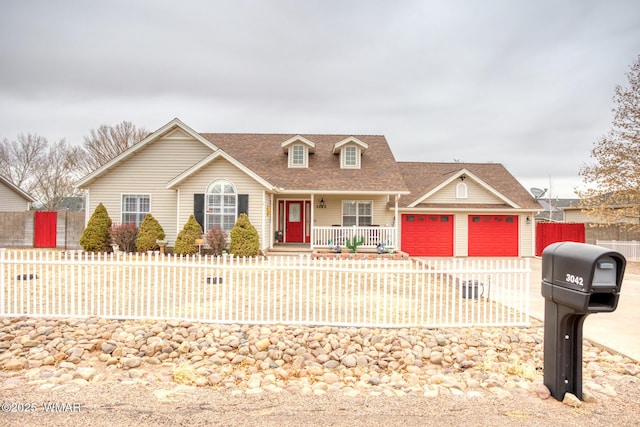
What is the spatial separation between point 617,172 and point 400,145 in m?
18.5

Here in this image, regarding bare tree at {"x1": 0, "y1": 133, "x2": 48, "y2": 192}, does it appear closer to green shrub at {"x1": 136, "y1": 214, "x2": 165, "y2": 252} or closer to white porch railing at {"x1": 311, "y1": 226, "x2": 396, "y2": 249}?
green shrub at {"x1": 136, "y1": 214, "x2": 165, "y2": 252}

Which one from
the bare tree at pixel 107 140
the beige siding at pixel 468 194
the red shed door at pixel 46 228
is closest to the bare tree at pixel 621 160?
the beige siding at pixel 468 194

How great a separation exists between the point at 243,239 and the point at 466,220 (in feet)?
34.2

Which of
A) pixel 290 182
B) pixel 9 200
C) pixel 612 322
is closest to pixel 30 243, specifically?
pixel 9 200

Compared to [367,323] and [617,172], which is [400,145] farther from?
[367,323]

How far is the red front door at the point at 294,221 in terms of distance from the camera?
17.6 m

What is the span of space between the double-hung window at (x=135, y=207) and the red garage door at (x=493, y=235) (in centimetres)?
1421

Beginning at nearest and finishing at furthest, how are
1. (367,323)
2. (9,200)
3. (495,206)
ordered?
(367,323) < (495,206) < (9,200)

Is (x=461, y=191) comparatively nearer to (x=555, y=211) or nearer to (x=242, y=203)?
(x=242, y=203)

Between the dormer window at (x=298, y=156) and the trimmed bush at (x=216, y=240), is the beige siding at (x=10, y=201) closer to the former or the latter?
the trimmed bush at (x=216, y=240)

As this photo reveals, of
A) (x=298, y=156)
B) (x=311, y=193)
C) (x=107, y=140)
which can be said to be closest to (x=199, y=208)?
(x=311, y=193)

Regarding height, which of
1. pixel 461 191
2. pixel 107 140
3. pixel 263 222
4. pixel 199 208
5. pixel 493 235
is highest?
pixel 107 140

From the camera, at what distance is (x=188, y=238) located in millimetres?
13453

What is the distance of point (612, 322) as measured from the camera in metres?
6.24
